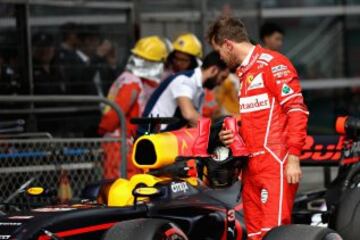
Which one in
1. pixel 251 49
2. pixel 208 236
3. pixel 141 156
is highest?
pixel 251 49

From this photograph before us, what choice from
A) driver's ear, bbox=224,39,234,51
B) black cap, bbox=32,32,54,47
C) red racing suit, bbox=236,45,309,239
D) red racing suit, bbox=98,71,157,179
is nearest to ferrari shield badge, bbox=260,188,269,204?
red racing suit, bbox=236,45,309,239

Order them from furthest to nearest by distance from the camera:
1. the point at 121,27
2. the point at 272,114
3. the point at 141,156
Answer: the point at 121,27
the point at 141,156
the point at 272,114

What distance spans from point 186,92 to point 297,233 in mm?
2547

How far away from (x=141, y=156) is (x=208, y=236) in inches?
25.9

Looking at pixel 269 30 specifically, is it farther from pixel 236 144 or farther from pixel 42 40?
pixel 236 144

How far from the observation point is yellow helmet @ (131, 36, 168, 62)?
29.3ft

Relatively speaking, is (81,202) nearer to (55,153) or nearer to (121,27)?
(55,153)

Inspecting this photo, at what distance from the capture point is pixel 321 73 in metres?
11.7

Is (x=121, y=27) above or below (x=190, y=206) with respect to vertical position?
above

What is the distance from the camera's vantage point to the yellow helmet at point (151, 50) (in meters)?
8.92

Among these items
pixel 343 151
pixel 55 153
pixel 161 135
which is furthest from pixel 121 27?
pixel 161 135

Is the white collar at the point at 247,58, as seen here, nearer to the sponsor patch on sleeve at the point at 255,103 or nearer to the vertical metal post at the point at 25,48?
the sponsor patch on sleeve at the point at 255,103

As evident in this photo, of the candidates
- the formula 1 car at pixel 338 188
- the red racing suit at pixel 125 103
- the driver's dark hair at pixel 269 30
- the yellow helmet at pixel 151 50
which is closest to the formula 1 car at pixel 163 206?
the formula 1 car at pixel 338 188

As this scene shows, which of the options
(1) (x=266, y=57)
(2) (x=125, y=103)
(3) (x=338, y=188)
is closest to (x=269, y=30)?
(2) (x=125, y=103)
